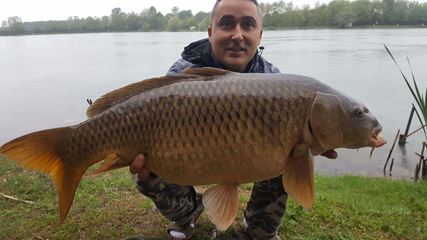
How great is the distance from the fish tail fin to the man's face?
117cm

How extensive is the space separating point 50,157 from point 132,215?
148 centimetres

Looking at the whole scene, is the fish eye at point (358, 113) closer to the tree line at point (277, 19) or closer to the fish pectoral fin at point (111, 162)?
the fish pectoral fin at point (111, 162)

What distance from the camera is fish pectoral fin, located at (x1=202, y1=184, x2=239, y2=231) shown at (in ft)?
6.84

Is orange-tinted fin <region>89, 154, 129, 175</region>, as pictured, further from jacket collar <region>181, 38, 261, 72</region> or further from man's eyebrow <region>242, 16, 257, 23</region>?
man's eyebrow <region>242, 16, 257, 23</region>

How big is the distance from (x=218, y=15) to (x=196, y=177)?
47.9 inches

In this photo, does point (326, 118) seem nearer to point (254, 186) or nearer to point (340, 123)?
point (340, 123)

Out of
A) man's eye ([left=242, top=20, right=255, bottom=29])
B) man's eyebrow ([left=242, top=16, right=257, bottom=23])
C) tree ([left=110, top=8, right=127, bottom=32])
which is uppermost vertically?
man's eyebrow ([left=242, top=16, right=257, bottom=23])

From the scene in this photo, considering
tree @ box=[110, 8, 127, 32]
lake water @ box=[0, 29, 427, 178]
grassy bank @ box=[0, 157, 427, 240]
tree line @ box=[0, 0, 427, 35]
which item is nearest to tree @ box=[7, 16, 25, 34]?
tree line @ box=[0, 0, 427, 35]

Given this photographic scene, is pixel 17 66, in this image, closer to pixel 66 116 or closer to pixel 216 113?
pixel 66 116

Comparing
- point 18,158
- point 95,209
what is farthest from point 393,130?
point 18,158

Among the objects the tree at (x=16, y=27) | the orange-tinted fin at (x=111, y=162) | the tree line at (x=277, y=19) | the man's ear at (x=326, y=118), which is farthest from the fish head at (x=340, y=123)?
the tree at (x=16, y=27)

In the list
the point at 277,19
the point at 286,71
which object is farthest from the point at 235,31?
the point at 277,19

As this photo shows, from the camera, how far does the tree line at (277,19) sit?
5141cm

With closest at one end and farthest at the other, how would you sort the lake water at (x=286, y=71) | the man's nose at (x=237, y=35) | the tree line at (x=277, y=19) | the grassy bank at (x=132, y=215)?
the man's nose at (x=237, y=35) → the grassy bank at (x=132, y=215) → the lake water at (x=286, y=71) → the tree line at (x=277, y=19)
